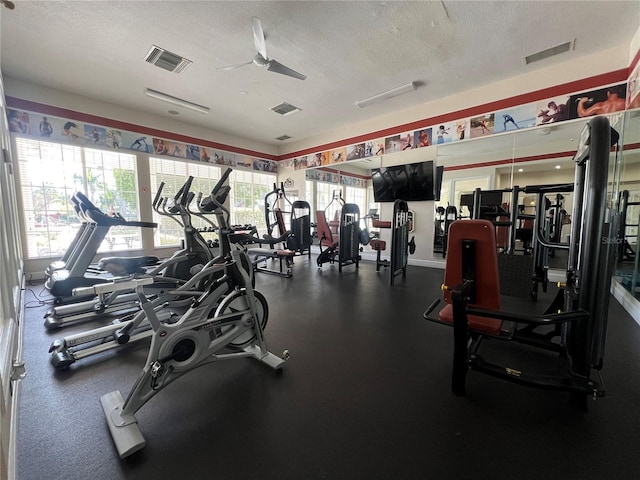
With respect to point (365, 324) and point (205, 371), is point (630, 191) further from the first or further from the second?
point (205, 371)

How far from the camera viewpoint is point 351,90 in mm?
4840

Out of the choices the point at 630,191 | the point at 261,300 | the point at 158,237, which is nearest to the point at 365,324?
the point at 261,300

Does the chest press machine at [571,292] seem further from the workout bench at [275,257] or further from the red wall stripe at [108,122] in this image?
the red wall stripe at [108,122]

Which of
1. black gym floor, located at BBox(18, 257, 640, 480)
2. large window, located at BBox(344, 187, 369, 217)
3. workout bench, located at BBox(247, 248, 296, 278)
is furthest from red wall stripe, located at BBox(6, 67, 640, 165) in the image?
black gym floor, located at BBox(18, 257, 640, 480)

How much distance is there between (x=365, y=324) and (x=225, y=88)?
4649mm

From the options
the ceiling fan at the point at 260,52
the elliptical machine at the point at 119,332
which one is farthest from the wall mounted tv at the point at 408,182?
the elliptical machine at the point at 119,332

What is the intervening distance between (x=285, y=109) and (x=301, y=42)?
7.59ft

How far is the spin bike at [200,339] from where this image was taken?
1.46 meters

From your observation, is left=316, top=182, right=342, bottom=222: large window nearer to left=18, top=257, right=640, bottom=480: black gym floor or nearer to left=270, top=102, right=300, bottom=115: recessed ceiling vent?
left=270, top=102, right=300, bottom=115: recessed ceiling vent

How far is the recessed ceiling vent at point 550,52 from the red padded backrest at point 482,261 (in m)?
3.97

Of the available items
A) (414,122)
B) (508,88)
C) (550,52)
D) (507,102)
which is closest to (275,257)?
(414,122)

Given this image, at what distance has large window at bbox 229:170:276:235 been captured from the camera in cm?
759

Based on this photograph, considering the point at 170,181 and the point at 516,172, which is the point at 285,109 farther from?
the point at 516,172

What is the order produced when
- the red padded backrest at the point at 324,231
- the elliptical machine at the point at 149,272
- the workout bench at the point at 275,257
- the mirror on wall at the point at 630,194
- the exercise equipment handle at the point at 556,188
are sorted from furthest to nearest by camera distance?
the red padded backrest at the point at 324,231, the workout bench at the point at 275,257, the mirror on wall at the point at 630,194, the elliptical machine at the point at 149,272, the exercise equipment handle at the point at 556,188
